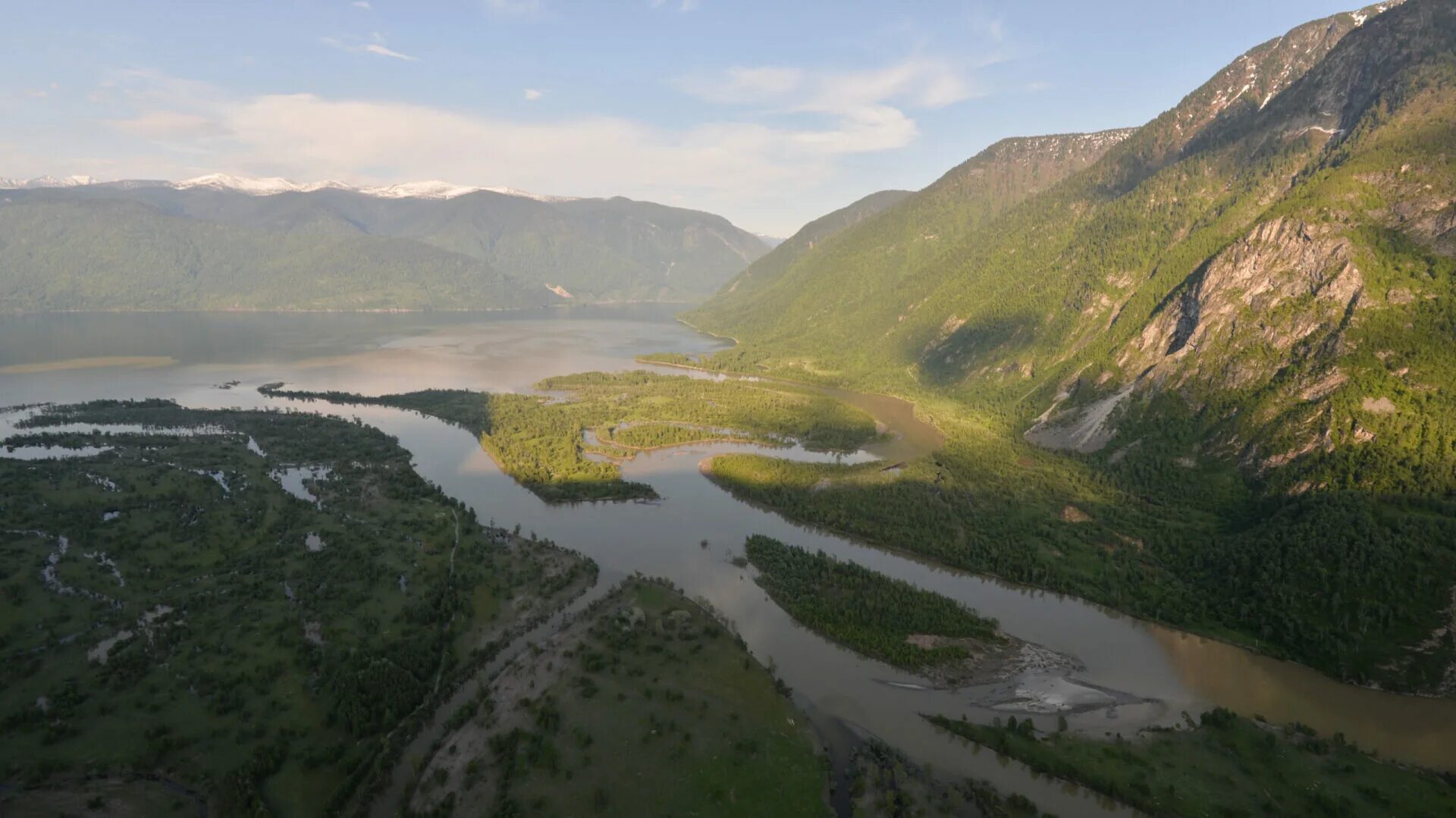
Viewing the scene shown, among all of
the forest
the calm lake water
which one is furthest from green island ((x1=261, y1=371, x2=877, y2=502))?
the forest

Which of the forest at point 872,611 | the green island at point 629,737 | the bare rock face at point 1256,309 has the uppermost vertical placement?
the bare rock face at point 1256,309

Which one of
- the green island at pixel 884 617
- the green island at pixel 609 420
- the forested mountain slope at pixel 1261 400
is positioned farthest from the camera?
the green island at pixel 609 420

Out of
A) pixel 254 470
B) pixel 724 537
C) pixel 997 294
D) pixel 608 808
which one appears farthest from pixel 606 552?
pixel 997 294

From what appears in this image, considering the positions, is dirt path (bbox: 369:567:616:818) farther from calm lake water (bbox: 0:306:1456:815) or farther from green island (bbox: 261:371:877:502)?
green island (bbox: 261:371:877:502)

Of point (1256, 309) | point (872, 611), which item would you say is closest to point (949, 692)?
point (872, 611)

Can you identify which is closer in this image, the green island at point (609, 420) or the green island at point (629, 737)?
the green island at point (629, 737)

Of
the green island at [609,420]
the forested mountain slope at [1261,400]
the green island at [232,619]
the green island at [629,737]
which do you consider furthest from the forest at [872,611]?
the green island at [609,420]

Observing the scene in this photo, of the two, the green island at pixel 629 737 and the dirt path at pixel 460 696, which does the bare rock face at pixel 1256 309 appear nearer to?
the green island at pixel 629 737
